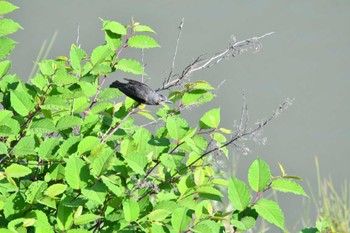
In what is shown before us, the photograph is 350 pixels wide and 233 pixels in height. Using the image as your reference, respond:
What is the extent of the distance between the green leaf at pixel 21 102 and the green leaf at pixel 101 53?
251 mm

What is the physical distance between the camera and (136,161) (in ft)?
6.42

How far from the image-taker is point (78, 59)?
6.92 feet

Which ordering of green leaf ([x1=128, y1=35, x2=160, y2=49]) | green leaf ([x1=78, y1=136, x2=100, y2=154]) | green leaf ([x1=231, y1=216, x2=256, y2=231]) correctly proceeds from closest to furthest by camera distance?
green leaf ([x1=231, y1=216, x2=256, y2=231]) < green leaf ([x1=78, y1=136, x2=100, y2=154]) < green leaf ([x1=128, y1=35, x2=160, y2=49])

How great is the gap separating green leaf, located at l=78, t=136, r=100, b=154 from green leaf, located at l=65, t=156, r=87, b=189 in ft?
0.28

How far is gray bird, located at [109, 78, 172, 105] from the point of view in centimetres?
223

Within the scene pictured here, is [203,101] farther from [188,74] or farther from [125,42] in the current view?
[125,42]

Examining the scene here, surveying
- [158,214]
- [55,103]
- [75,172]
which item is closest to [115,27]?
[55,103]

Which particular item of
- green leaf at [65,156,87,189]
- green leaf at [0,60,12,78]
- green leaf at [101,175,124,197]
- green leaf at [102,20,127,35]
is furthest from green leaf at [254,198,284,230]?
green leaf at [0,60,12,78]

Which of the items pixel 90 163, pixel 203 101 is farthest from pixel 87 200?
pixel 203 101

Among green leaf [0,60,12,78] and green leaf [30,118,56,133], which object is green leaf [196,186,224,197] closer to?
green leaf [30,118,56,133]

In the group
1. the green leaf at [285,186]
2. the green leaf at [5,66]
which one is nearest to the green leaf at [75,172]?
the green leaf at [5,66]

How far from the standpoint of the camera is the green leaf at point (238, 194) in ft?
6.21

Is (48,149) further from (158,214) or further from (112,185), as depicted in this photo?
(158,214)

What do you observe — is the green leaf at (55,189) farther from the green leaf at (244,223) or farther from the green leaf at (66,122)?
the green leaf at (244,223)
